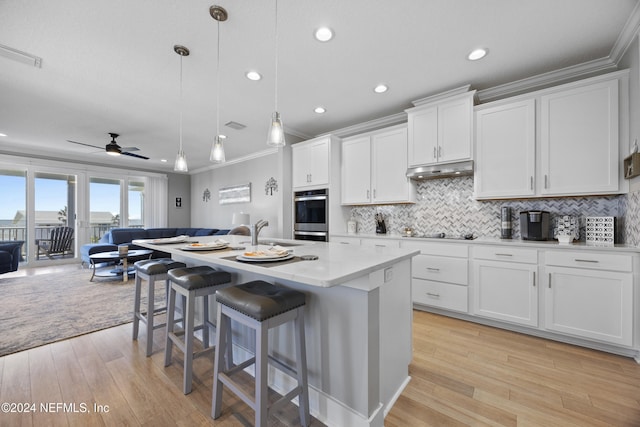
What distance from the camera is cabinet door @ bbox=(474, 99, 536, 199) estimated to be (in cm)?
253

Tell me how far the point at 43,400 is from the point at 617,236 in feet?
15.2

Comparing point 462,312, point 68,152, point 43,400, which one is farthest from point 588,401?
point 68,152

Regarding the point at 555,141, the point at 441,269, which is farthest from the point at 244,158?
the point at 555,141

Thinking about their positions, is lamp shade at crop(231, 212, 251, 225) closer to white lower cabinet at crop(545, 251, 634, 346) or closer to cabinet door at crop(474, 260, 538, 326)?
cabinet door at crop(474, 260, 538, 326)

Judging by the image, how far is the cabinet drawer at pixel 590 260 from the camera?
6.56ft

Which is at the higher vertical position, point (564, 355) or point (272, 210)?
point (272, 210)

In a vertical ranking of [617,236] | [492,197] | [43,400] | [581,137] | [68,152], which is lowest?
[43,400]

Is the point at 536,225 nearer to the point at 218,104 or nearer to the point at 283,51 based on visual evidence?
the point at 283,51

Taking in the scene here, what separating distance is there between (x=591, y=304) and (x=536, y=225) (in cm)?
77

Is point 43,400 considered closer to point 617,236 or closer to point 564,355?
point 564,355

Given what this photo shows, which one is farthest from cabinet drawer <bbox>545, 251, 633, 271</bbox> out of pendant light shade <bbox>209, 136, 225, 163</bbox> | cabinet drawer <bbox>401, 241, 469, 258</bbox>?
pendant light shade <bbox>209, 136, 225, 163</bbox>

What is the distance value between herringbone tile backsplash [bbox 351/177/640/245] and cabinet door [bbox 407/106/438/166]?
475 millimetres

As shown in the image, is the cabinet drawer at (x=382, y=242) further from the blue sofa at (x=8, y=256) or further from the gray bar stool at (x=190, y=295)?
the blue sofa at (x=8, y=256)

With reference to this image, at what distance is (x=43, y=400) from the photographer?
5.23 ft
